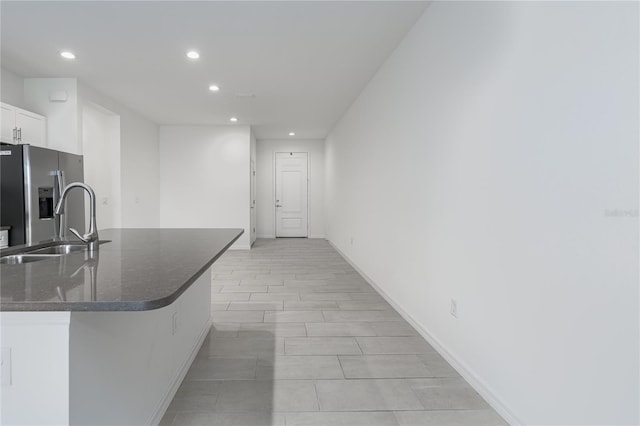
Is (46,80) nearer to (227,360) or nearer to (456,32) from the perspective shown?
(227,360)

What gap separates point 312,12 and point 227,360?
105 inches

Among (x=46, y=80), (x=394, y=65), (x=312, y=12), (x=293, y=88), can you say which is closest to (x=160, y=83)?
(x=46, y=80)

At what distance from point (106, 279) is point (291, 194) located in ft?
24.3

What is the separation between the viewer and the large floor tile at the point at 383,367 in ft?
6.56

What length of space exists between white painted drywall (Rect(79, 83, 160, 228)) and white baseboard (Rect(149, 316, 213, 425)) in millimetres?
3671

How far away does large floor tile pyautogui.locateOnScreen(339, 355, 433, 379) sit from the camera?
78.7 inches

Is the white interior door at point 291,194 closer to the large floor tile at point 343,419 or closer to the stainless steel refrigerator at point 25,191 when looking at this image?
the stainless steel refrigerator at point 25,191

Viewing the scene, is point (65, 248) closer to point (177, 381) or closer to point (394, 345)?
point (177, 381)

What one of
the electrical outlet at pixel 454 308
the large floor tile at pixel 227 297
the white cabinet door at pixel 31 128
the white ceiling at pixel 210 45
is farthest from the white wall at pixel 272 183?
the electrical outlet at pixel 454 308

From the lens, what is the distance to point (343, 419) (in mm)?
1605

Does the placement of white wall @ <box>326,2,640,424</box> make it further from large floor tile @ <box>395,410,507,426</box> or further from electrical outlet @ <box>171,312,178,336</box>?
electrical outlet @ <box>171,312,178,336</box>

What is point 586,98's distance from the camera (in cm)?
119

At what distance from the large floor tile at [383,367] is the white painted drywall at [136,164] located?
182 inches

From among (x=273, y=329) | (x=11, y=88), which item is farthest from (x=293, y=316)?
(x=11, y=88)
